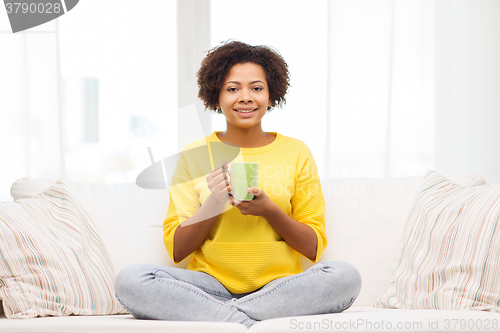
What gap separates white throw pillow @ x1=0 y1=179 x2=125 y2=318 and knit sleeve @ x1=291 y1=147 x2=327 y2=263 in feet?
2.01

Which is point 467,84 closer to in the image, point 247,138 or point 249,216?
point 247,138

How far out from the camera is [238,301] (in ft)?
3.73

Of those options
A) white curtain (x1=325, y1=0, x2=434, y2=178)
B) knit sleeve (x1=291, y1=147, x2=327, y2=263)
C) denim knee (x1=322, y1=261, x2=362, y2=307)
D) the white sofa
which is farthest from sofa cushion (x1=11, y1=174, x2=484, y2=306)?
white curtain (x1=325, y1=0, x2=434, y2=178)

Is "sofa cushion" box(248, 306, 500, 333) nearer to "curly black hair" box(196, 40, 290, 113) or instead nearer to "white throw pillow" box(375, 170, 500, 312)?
"white throw pillow" box(375, 170, 500, 312)

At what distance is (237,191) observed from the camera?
117cm

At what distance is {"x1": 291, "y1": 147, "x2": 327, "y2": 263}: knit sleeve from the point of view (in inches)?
54.4

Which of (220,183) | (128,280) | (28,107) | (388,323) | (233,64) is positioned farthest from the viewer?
(28,107)

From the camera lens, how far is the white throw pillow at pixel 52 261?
1.10 m

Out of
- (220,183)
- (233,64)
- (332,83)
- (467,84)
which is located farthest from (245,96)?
(467,84)

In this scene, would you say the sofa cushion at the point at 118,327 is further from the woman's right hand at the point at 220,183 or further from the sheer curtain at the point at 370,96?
the sheer curtain at the point at 370,96

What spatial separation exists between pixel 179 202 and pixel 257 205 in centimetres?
30

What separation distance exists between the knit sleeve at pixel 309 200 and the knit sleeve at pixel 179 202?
0.33 metres

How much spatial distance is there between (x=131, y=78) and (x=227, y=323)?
150 cm

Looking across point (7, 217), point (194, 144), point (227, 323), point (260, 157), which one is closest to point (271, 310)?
point (227, 323)
